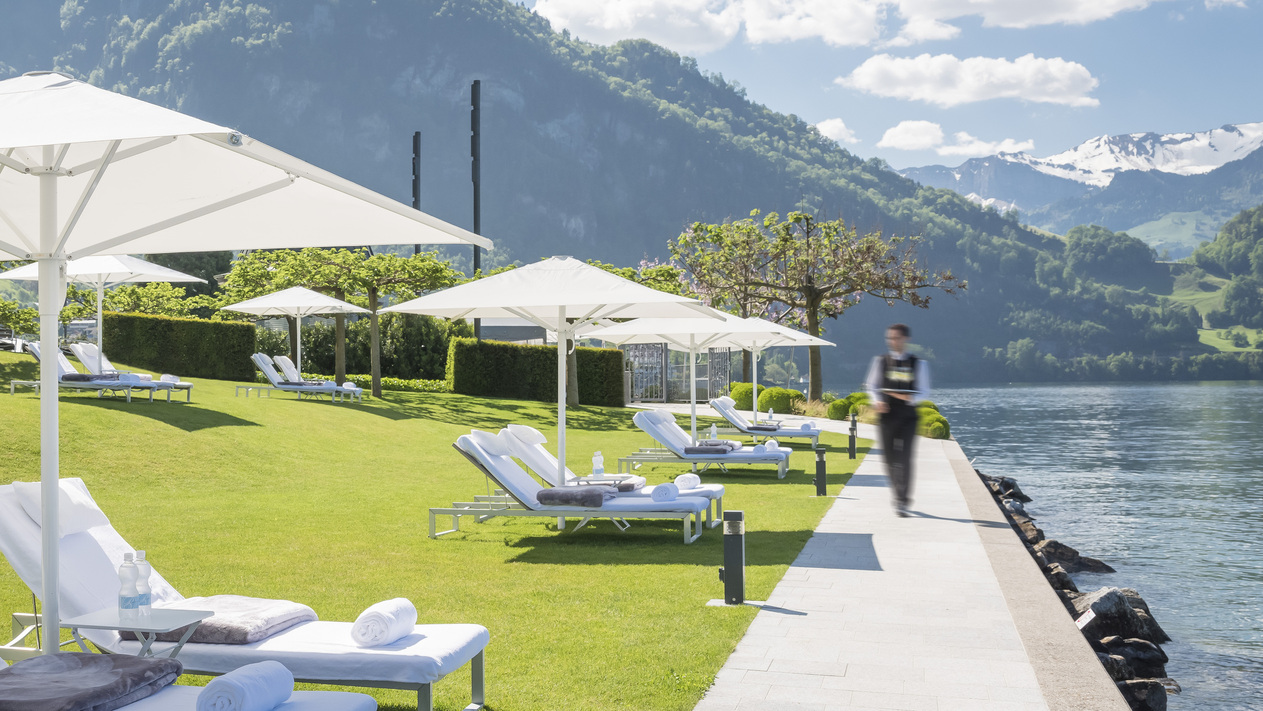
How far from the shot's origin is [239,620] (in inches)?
182

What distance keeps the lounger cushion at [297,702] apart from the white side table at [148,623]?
1.29 ft

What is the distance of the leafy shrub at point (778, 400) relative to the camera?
29.8 m

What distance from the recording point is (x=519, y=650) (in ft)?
18.7

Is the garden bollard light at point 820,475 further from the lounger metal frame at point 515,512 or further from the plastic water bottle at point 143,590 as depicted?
the plastic water bottle at point 143,590

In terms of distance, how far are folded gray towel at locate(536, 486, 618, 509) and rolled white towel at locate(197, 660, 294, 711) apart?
19.2ft

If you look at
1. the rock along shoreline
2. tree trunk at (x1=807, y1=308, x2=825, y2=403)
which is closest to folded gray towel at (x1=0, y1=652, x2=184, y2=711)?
the rock along shoreline

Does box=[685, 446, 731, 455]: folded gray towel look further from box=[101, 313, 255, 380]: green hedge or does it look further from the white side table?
box=[101, 313, 255, 380]: green hedge

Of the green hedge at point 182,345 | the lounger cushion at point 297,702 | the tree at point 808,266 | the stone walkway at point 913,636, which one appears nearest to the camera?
the lounger cushion at point 297,702

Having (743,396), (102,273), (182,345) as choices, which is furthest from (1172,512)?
(182,345)

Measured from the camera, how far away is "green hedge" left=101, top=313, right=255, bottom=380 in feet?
82.9

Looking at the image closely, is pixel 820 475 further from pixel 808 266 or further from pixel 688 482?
pixel 808 266

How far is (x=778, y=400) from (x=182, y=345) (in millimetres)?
16753

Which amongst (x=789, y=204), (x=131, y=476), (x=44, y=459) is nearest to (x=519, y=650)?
(x=44, y=459)

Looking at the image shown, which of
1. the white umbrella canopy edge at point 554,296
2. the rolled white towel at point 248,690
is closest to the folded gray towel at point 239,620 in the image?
the rolled white towel at point 248,690
